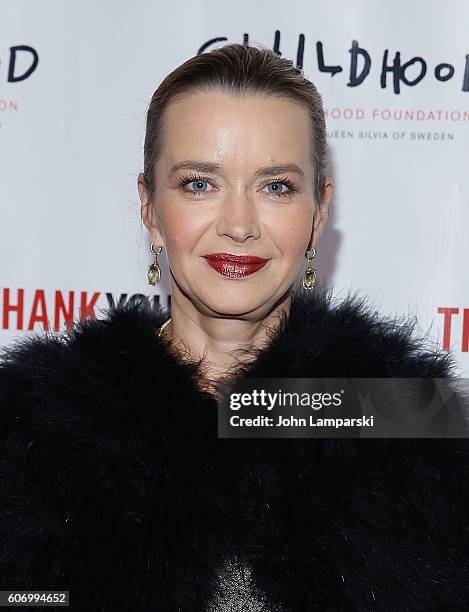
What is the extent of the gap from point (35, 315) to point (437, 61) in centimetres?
135

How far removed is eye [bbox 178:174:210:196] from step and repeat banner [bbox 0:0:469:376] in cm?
91

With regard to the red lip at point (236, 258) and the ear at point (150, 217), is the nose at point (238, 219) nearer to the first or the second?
the red lip at point (236, 258)

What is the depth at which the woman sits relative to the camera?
4.23 ft

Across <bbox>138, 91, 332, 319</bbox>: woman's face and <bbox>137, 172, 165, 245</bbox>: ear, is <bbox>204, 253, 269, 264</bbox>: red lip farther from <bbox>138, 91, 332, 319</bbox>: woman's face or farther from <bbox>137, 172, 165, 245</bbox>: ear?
<bbox>137, 172, 165, 245</bbox>: ear

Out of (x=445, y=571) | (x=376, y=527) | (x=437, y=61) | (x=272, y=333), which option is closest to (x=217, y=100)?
(x=272, y=333)

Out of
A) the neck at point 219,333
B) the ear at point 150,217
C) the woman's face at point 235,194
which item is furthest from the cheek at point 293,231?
the ear at point 150,217

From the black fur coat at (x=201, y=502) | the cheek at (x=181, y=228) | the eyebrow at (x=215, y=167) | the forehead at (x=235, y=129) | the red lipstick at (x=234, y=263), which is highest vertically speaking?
the forehead at (x=235, y=129)

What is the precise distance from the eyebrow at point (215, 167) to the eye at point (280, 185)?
2 cm

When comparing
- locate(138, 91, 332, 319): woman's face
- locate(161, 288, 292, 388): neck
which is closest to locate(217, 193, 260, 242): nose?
locate(138, 91, 332, 319): woman's face

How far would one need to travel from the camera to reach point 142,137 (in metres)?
2.35

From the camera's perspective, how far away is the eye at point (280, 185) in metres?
1.43

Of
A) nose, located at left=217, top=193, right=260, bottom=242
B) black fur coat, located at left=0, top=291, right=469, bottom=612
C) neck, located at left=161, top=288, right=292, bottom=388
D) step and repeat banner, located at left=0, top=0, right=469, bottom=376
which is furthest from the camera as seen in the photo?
step and repeat banner, located at left=0, top=0, right=469, bottom=376

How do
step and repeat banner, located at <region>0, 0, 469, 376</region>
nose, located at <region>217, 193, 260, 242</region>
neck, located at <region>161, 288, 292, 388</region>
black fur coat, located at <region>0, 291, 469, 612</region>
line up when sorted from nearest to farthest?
black fur coat, located at <region>0, 291, 469, 612</region>, nose, located at <region>217, 193, 260, 242</region>, neck, located at <region>161, 288, 292, 388</region>, step and repeat banner, located at <region>0, 0, 469, 376</region>

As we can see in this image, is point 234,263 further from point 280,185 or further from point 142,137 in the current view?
point 142,137
